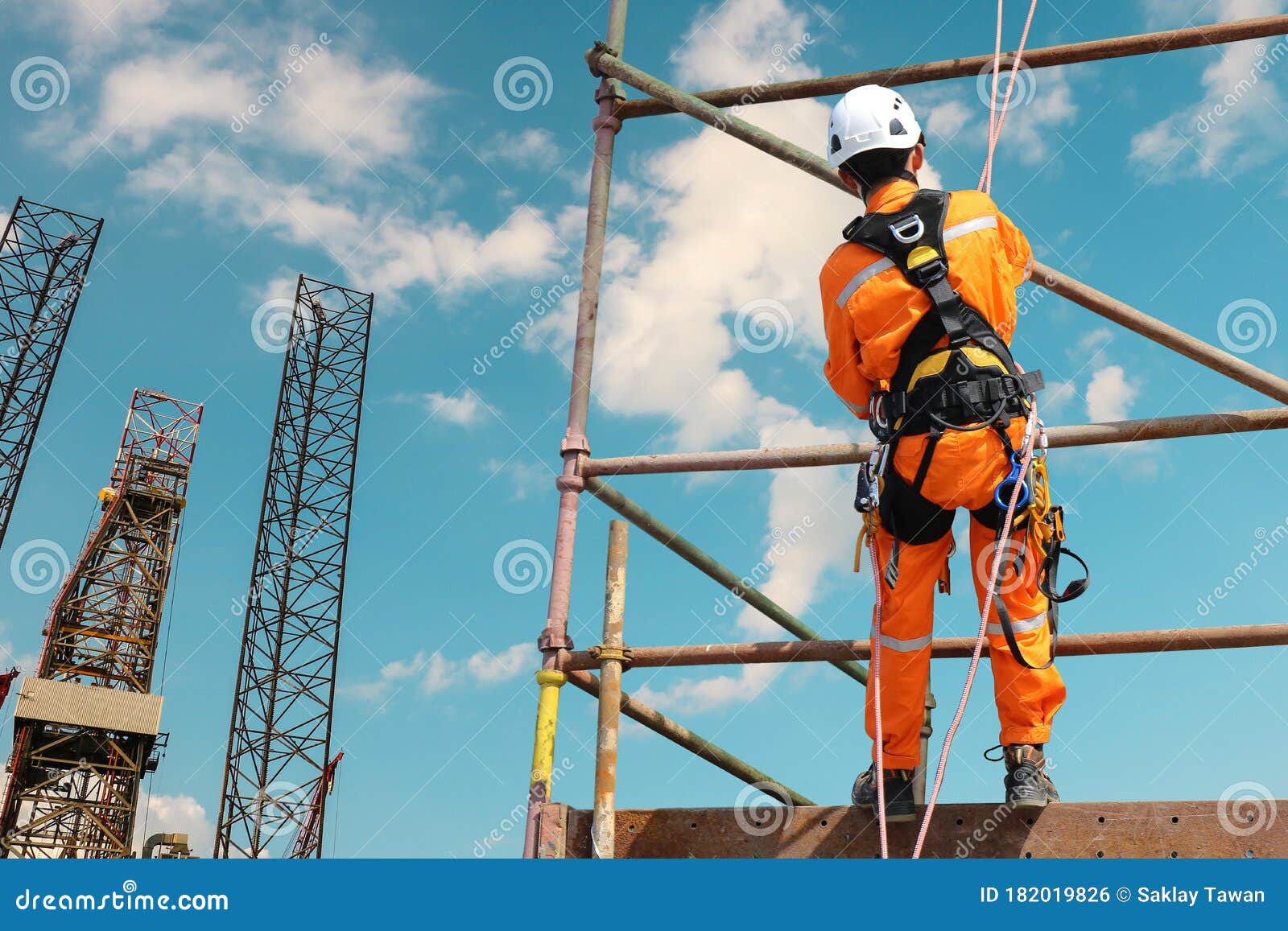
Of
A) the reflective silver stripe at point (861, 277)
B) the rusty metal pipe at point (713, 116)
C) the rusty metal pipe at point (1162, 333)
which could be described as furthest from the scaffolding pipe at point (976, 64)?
the reflective silver stripe at point (861, 277)

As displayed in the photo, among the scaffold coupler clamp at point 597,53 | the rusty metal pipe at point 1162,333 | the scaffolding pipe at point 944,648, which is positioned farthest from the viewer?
the scaffold coupler clamp at point 597,53

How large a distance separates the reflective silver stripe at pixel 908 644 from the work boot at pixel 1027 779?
491 millimetres

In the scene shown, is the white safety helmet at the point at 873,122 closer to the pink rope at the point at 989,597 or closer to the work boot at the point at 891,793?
the pink rope at the point at 989,597

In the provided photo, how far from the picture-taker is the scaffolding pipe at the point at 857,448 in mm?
5344

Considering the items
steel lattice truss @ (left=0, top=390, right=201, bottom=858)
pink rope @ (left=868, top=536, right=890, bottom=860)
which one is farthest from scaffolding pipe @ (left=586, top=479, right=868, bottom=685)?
steel lattice truss @ (left=0, top=390, right=201, bottom=858)

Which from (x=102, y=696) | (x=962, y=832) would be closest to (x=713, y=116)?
(x=962, y=832)

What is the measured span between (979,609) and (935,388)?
0.87m

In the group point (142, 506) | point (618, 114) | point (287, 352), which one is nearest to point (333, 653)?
point (142, 506)

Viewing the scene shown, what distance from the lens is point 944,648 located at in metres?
5.18

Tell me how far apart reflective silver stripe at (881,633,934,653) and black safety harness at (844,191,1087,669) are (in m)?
0.24

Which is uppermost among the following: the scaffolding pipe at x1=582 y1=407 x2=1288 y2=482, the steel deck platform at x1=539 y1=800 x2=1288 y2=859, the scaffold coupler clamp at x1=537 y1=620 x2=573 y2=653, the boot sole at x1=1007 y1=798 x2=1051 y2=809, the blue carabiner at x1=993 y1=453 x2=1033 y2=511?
the scaffolding pipe at x1=582 y1=407 x2=1288 y2=482

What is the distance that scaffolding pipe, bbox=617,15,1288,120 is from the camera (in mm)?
6043

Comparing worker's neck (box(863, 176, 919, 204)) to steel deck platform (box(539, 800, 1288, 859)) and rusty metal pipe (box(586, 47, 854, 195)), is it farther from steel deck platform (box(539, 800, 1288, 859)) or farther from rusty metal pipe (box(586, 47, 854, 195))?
steel deck platform (box(539, 800, 1288, 859))

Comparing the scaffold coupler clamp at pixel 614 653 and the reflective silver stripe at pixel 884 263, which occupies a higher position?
the reflective silver stripe at pixel 884 263
